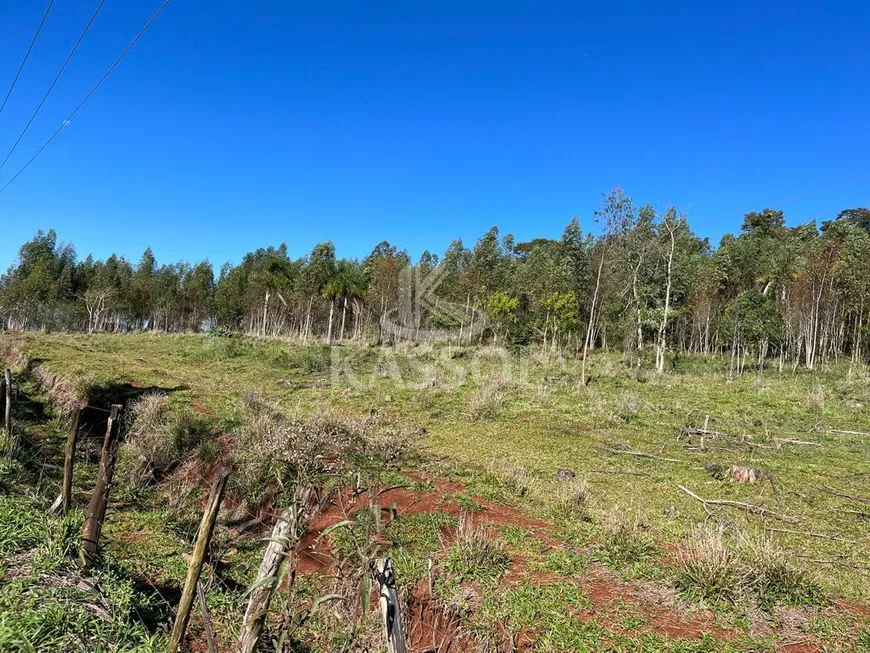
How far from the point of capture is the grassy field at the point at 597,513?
12.3 feet

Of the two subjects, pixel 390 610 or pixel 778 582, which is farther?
pixel 778 582

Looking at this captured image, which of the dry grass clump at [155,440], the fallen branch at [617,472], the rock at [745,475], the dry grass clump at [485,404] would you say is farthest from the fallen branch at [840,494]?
the dry grass clump at [155,440]

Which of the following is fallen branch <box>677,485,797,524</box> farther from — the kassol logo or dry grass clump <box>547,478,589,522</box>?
the kassol logo

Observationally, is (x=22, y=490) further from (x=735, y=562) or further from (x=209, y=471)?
(x=735, y=562)

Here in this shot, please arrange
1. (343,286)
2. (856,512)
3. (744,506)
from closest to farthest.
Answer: (856,512) → (744,506) → (343,286)

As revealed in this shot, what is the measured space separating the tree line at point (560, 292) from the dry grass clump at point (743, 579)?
52.7ft

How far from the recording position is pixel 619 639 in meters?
3.54

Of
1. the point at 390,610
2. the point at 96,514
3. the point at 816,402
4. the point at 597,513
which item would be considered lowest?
the point at 597,513

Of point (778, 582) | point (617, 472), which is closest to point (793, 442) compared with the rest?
point (617, 472)

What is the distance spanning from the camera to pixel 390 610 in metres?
2.42

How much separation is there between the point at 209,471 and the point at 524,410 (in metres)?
9.16

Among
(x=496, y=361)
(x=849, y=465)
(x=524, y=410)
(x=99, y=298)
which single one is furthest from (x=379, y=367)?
(x=99, y=298)

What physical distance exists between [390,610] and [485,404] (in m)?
11.8

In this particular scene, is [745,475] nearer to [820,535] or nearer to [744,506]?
[744,506]
